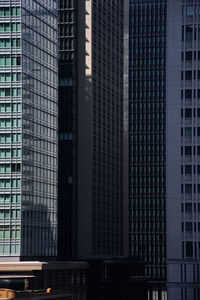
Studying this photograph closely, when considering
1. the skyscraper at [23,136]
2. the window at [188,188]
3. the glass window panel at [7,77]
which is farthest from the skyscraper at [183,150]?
the glass window panel at [7,77]

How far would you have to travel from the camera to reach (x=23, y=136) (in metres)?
177

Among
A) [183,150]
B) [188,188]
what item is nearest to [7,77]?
[183,150]

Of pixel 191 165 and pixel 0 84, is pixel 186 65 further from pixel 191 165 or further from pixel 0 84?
pixel 0 84

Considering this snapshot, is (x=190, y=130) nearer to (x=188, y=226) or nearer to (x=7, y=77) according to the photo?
(x=188, y=226)

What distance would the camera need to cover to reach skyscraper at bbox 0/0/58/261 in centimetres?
17538

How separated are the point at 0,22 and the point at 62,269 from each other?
48.8 meters

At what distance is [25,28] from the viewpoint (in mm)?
180375

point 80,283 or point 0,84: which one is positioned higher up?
point 0,84

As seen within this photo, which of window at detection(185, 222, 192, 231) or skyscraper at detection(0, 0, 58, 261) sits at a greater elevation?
skyscraper at detection(0, 0, 58, 261)

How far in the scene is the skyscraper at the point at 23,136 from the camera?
575 feet

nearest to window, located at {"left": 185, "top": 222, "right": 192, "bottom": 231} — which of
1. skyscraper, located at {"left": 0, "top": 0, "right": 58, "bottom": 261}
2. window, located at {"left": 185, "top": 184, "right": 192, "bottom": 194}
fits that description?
window, located at {"left": 185, "top": 184, "right": 192, "bottom": 194}

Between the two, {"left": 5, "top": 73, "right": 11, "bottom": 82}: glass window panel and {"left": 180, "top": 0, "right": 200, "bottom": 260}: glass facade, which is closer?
{"left": 180, "top": 0, "right": 200, "bottom": 260}: glass facade

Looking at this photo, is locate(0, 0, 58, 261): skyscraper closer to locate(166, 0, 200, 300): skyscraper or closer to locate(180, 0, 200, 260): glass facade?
locate(166, 0, 200, 300): skyscraper

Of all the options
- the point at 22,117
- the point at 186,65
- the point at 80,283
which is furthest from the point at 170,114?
the point at 80,283
